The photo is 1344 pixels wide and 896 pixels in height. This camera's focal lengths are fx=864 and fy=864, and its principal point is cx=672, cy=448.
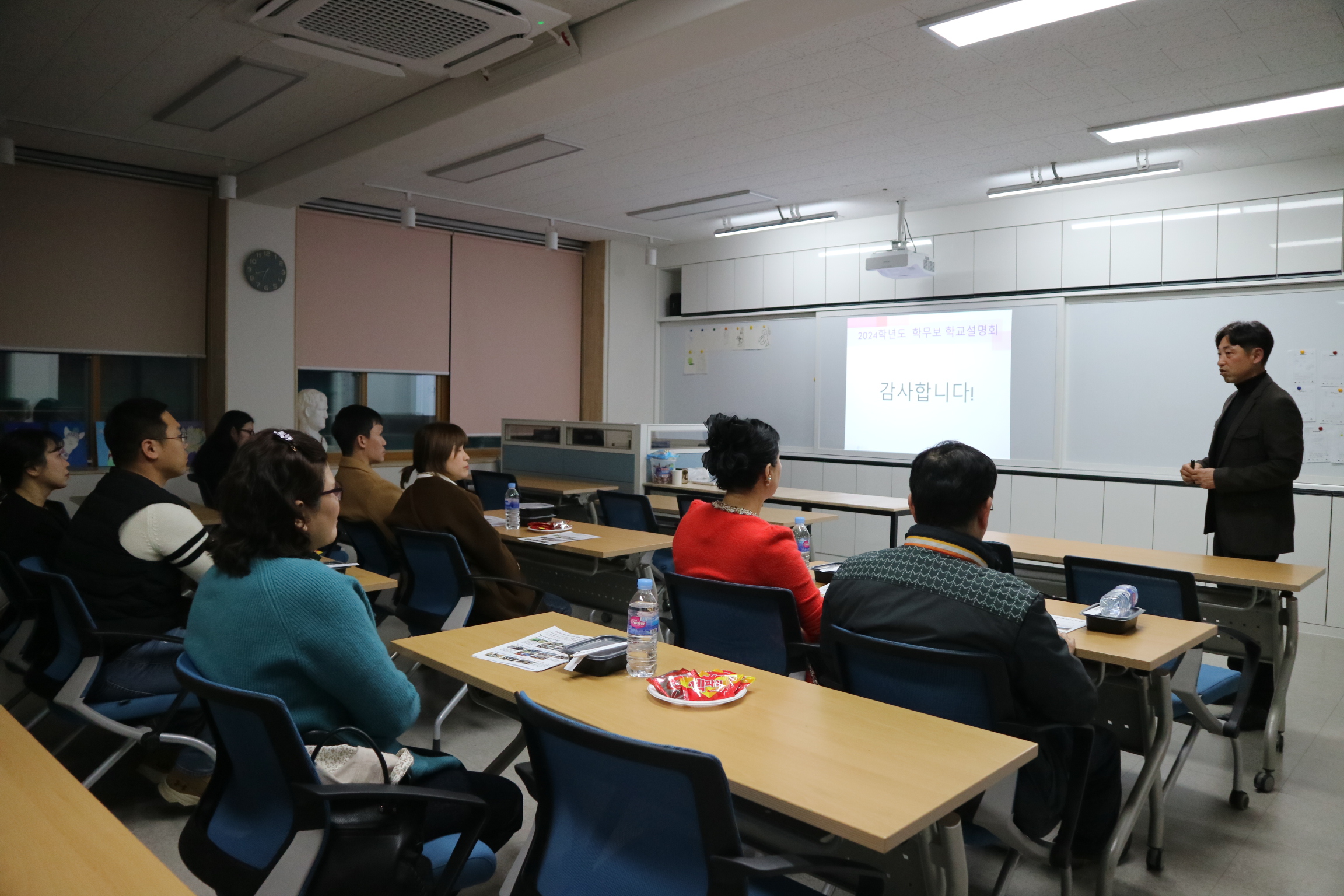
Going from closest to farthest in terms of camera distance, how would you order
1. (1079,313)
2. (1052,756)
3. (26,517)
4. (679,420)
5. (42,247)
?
1. (1052,756)
2. (26,517)
3. (42,247)
4. (1079,313)
5. (679,420)

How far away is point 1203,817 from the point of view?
2.88 meters

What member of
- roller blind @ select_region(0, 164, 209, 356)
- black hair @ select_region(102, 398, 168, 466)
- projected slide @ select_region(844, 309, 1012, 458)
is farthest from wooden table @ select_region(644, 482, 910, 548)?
roller blind @ select_region(0, 164, 209, 356)

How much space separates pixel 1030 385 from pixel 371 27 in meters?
5.27

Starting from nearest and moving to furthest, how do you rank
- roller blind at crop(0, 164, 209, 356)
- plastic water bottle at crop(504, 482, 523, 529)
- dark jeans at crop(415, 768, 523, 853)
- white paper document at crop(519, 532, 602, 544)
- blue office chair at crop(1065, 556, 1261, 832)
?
dark jeans at crop(415, 768, 523, 853)
blue office chair at crop(1065, 556, 1261, 832)
white paper document at crop(519, 532, 602, 544)
plastic water bottle at crop(504, 482, 523, 529)
roller blind at crop(0, 164, 209, 356)

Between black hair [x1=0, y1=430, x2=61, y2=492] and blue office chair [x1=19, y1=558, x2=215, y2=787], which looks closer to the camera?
blue office chair [x1=19, y1=558, x2=215, y2=787]

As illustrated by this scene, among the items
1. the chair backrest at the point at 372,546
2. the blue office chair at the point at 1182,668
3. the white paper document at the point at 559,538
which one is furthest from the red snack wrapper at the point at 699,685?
the chair backrest at the point at 372,546

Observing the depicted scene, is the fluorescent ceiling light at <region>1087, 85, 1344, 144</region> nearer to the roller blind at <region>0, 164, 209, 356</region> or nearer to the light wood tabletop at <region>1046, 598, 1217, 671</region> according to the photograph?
the light wood tabletop at <region>1046, 598, 1217, 671</region>

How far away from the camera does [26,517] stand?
306 centimetres

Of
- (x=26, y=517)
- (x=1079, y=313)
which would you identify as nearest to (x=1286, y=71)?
(x=1079, y=313)

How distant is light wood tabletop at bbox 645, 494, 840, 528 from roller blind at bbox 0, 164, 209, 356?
12.9 ft

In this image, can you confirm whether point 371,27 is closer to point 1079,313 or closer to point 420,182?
point 420,182


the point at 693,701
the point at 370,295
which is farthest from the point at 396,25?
the point at 370,295

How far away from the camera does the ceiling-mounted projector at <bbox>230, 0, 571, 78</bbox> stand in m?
3.43

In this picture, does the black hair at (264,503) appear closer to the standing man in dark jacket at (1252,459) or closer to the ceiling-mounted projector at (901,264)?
the standing man in dark jacket at (1252,459)
